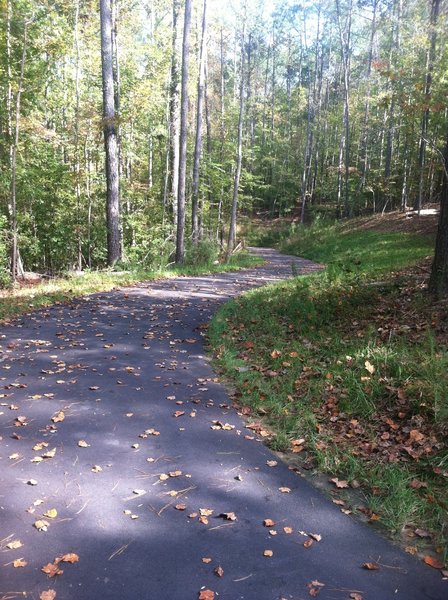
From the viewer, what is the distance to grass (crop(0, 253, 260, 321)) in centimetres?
889

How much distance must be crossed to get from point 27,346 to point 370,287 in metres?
5.95

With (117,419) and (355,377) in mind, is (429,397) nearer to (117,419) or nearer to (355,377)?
(355,377)

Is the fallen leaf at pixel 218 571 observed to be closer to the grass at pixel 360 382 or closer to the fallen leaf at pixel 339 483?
the grass at pixel 360 382

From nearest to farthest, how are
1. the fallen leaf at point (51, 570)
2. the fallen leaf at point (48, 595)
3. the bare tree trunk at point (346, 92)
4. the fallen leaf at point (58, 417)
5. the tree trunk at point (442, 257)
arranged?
1. the fallen leaf at point (48, 595)
2. the fallen leaf at point (51, 570)
3. the fallen leaf at point (58, 417)
4. the tree trunk at point (442, 257)
5. the bare tree trunk at point (346, 92)

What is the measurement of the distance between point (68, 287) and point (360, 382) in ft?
26.1

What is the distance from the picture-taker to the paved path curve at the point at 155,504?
8.30 ft

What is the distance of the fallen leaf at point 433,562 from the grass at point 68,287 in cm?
757

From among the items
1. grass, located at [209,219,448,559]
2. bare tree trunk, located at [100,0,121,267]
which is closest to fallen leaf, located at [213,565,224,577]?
grass, located at [209,219,448,559]

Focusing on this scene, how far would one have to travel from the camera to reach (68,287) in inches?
421

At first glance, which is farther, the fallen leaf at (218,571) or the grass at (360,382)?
the grass at (360,382)

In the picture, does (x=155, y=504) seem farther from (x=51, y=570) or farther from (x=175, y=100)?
(x=175, y=100)

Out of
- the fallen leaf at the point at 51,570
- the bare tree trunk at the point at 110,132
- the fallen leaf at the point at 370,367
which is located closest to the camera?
the fallen leaf at the point at 51,570

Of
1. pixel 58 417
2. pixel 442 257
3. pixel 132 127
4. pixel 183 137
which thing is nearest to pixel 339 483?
pixel 58 417

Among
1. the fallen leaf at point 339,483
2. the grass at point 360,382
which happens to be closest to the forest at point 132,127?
the grass at point 360,382
